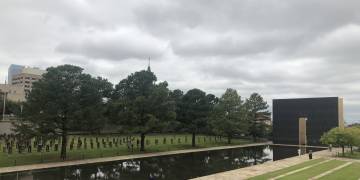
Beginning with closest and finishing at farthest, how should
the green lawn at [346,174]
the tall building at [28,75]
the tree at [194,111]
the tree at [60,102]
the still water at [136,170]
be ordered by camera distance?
the still water at [136,170]
the green lawn at [346,174]
the tree at [60,102]
the tree at [194,111]
the tall building at [28,75]

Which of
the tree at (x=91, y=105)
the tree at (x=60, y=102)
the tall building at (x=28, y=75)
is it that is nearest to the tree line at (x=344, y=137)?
the tree at (x=91, y=105)

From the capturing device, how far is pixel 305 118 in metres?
85.9

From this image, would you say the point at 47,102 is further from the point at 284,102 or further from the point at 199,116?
the point at 284,102

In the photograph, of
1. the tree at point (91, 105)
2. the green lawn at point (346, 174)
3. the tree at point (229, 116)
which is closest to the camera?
the green lawn at point (346, 174)

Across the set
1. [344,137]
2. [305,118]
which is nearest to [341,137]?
[344,137]

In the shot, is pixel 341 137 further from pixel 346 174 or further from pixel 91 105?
pixel 91 105

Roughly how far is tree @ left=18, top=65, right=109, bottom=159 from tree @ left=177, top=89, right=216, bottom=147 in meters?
24.6

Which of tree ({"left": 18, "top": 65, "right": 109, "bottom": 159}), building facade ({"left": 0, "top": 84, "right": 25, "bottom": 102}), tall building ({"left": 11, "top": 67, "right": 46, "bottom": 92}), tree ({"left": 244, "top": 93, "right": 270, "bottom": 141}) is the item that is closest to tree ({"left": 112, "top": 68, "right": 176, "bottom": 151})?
tree ({"left": 18, "top": 65, "right": 109, "bottom": 159})

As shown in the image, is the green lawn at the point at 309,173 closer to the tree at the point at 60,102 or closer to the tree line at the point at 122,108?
the tree line at the point at 122,108

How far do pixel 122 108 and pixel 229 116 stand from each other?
2847 cm

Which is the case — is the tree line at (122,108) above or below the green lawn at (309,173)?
above

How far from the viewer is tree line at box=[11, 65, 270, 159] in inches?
1538

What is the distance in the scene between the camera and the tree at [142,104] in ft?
164

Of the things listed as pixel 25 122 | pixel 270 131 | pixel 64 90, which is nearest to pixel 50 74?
pixel 64 90
